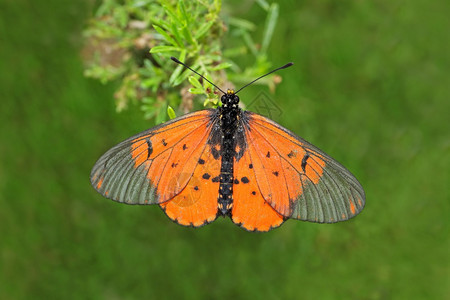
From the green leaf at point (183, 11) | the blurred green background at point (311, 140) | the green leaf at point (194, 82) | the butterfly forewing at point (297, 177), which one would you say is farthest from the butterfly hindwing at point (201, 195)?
the blurred green background at point (311, 140)

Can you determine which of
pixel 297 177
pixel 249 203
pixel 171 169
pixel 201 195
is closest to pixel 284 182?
pixel 297 177

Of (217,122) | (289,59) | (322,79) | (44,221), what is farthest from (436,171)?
(44,221)

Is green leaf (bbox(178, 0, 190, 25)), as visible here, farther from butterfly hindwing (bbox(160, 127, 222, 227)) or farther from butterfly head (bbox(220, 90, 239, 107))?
butterfly hindwing (bbox(160, 127, 222, 227))

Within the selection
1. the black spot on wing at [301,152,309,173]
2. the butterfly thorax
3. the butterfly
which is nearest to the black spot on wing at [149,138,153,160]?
the butterfly

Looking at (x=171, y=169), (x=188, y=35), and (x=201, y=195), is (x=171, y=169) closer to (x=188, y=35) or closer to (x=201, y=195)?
(x=201, y=195)

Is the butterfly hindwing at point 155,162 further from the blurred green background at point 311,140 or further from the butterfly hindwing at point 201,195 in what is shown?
the blurred green background at point 311,140
